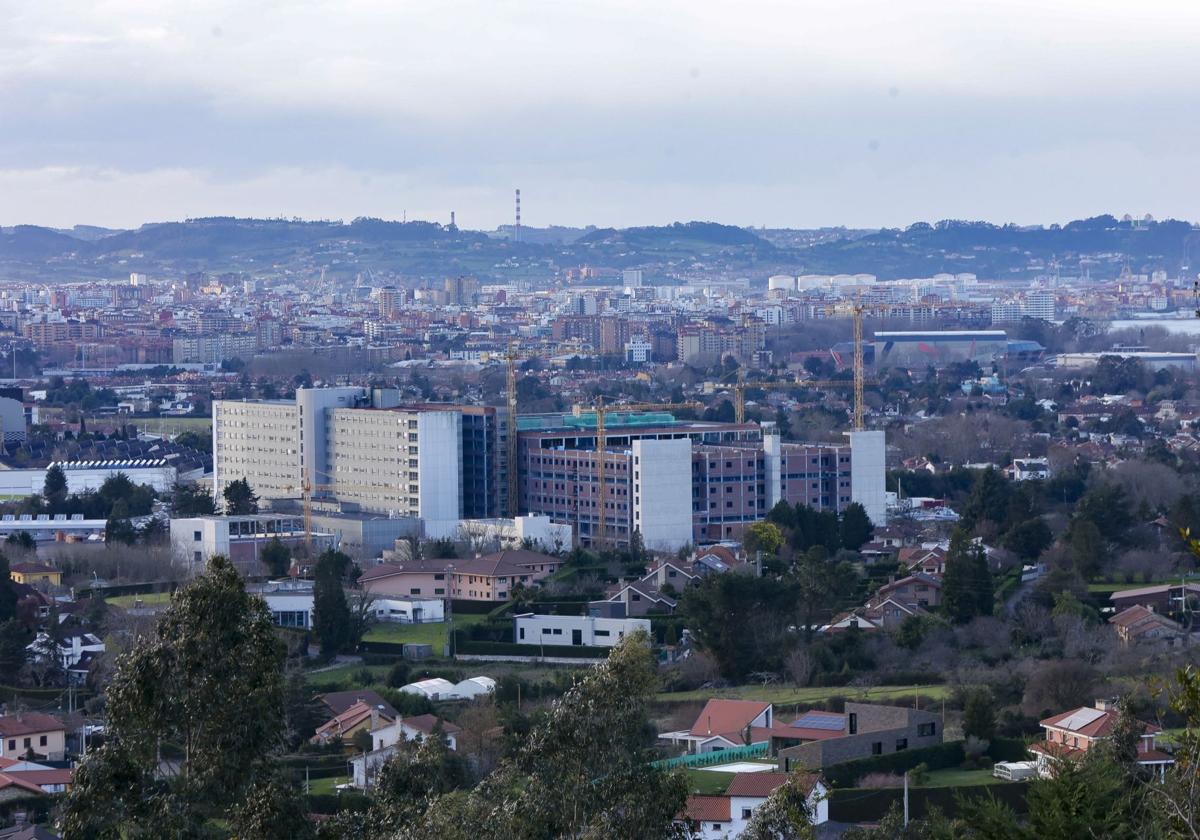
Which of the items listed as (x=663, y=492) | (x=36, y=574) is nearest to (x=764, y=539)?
(x=663, y=492)

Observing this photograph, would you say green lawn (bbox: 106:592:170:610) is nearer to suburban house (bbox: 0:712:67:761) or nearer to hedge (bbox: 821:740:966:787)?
suburban house (bbox: 0:712:67:761)

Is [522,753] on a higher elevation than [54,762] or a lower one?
higher

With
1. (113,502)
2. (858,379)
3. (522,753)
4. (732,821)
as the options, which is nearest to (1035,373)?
(858,379)

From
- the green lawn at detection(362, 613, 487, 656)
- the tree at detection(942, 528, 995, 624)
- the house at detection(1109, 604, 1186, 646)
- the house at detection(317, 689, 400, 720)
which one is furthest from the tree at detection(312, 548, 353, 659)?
the house at detection(1109, 604, 1186, 646)

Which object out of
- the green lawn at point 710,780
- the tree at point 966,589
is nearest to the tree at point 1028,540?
the tree at point 966,589

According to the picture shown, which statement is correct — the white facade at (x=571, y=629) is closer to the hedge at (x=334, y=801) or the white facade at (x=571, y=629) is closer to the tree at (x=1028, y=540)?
the tree at (x=1028, y=540)

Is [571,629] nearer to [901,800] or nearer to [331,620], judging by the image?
[331,620]

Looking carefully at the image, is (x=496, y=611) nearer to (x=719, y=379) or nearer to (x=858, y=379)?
(x=858, y=379)
